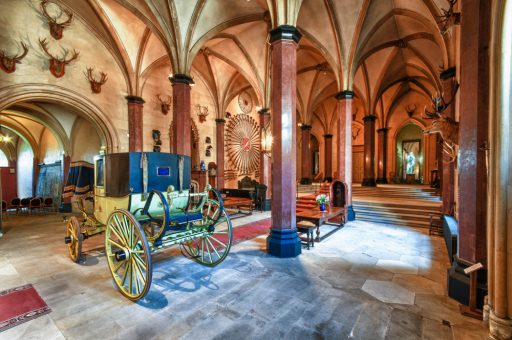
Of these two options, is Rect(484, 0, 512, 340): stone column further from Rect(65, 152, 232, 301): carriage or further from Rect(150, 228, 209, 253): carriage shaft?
Rect(150, 228, 209, 253): carriage shaft

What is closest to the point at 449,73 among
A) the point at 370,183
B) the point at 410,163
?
the point at 370,183

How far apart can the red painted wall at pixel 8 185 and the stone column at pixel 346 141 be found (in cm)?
1805

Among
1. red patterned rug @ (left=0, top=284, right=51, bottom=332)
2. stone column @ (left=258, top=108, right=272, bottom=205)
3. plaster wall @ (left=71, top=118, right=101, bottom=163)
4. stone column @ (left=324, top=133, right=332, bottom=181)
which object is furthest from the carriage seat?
stone column @ (left=324, top=133, right=332, bottom=181)

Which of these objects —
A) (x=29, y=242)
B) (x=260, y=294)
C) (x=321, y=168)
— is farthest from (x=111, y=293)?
(x=321, y=168)

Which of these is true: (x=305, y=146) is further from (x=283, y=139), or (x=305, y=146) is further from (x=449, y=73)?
(x=283, y=139)

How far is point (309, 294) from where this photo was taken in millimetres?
2889

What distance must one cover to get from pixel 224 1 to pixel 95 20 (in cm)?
488

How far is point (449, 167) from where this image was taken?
6.30 meters

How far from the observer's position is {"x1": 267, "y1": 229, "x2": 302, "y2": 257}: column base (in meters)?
4.29

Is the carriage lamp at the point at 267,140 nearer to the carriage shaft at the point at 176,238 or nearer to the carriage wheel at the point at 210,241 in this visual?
the carriage wheel at the point at 210,241

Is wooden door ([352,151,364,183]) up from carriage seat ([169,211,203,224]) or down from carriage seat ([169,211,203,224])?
up

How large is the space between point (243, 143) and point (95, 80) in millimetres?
8079

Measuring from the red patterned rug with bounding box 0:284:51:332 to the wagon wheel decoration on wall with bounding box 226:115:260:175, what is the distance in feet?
36.2

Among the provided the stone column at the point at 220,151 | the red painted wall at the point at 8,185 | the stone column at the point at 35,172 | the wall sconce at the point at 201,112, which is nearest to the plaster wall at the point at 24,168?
the red painted wall at the point at 8,185
